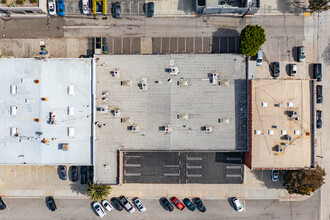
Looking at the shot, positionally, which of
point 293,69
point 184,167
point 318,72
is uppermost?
point 293,69

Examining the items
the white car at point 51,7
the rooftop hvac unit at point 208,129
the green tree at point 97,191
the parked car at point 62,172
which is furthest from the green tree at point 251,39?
the parked car at point 62,172

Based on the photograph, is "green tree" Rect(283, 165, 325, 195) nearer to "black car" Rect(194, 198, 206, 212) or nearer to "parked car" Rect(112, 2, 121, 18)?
"black car" Rect(194, 198, 206, 212)

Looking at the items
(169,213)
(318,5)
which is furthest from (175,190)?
(318,5)

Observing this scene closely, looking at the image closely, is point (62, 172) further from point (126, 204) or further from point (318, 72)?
point (318, 72)

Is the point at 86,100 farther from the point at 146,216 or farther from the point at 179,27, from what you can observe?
the point at 146,216

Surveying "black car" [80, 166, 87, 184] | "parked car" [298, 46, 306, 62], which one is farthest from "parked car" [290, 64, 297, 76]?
"black car" [80, 166, 87, 184]

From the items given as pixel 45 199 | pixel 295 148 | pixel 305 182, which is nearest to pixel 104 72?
pixel 45 199

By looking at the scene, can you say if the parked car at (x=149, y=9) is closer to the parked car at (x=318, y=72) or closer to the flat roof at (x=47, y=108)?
the flat roof at (x=47, y=108)

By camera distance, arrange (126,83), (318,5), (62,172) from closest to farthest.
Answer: (126,83), (318,5), (62,172)
